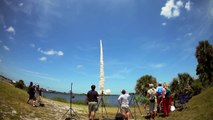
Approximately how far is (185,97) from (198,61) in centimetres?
3130

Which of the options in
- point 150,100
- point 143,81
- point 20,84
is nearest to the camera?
point 150,100

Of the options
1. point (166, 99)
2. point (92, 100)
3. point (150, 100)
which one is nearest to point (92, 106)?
point (92, 100)

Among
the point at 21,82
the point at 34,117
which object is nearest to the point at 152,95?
the point at 34,117

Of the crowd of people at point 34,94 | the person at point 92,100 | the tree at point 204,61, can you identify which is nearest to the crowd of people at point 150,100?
the person at point 92,100

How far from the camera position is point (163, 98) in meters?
17.7

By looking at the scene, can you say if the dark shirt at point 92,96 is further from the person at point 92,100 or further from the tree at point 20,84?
the tree at point 20,84

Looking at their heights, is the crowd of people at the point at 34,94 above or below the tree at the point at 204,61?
below

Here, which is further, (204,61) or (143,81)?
(204,61)

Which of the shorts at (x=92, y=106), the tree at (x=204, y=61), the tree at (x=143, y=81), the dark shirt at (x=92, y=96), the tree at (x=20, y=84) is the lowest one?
the shorts at (x=92, y=106)

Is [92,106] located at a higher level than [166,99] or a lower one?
lower

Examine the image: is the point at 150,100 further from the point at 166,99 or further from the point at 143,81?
the point at 143,81

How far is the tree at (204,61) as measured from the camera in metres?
46.5

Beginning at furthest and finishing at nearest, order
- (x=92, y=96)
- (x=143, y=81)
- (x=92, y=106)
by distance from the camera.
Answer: (x=143, y=81) < (x=92, y=106) < (x=92, y=96)

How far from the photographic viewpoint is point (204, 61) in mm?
47438
